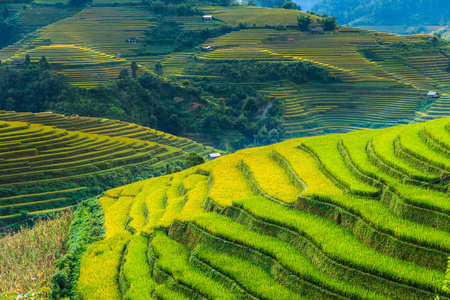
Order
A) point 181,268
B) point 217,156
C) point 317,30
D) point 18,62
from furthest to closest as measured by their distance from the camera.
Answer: point 317,30 → point 18,62 → point 217,156 → point 181,268

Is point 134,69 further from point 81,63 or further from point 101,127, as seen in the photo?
point 101,127

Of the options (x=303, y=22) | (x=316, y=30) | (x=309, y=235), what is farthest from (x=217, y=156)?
(x=316, y=30)

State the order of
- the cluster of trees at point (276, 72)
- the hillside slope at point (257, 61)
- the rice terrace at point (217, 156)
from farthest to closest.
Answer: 1. the cluster of trees at point (276, 72)
2. the hillside slope at point (257, 61)
3. the rice terrace at point (217, 156)

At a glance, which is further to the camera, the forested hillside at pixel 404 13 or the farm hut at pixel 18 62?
the forested hillside at pixel 404 13

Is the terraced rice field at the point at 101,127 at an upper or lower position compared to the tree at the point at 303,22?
lower

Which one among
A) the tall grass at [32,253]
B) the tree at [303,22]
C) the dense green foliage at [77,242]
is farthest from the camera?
the tree at [303,22]

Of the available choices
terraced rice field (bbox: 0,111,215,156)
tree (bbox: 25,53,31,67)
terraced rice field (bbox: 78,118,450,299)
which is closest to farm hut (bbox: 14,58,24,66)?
tree (bbox: 25,53,31,67)

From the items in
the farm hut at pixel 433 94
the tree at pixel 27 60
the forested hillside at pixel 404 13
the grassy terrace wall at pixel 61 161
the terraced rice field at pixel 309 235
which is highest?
the forested hillside at pixel 404 13

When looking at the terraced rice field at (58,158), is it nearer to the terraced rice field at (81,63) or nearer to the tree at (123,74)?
the tree at (123,74)

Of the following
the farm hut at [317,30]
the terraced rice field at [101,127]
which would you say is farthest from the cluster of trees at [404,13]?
the terraced rice field at [101,127]
